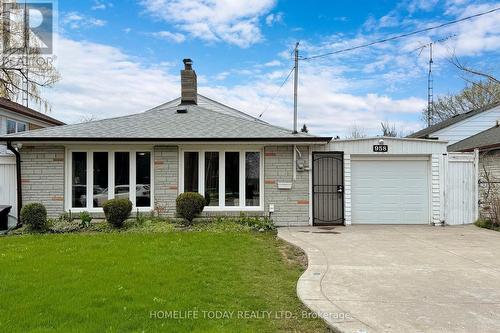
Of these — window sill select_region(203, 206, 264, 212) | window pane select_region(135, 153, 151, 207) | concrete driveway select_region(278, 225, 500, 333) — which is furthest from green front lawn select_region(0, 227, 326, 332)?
window pane select_region(135, 153, 151, 207)

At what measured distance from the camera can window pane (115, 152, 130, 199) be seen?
11.8 metres

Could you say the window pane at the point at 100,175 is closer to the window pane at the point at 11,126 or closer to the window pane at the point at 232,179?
the window pane at the point at 232,179

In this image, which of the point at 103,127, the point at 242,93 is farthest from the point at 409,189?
the point at 242,93

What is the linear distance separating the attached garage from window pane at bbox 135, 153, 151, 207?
5058 mm

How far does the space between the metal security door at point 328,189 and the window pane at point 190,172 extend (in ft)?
12.0

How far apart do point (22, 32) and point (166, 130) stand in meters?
10.4

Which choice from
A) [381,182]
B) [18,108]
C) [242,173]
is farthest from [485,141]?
[18,108]

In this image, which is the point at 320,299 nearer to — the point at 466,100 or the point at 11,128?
the point at 11,128

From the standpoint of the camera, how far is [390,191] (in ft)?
40.4

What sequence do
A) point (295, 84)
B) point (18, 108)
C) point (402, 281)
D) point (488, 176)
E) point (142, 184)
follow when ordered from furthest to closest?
1. point (18, 108)
2. point (295, 84)
3. point (488, 176)
4. point (142, 184)
5. point (402, 281)

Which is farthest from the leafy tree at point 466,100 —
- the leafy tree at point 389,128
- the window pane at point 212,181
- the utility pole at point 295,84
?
the window pane at point 212,181

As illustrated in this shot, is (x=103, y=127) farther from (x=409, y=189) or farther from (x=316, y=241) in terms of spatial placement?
(x=409, y=189)

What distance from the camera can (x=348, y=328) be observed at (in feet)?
12.6

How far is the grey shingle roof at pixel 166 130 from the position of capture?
11.3 meters
